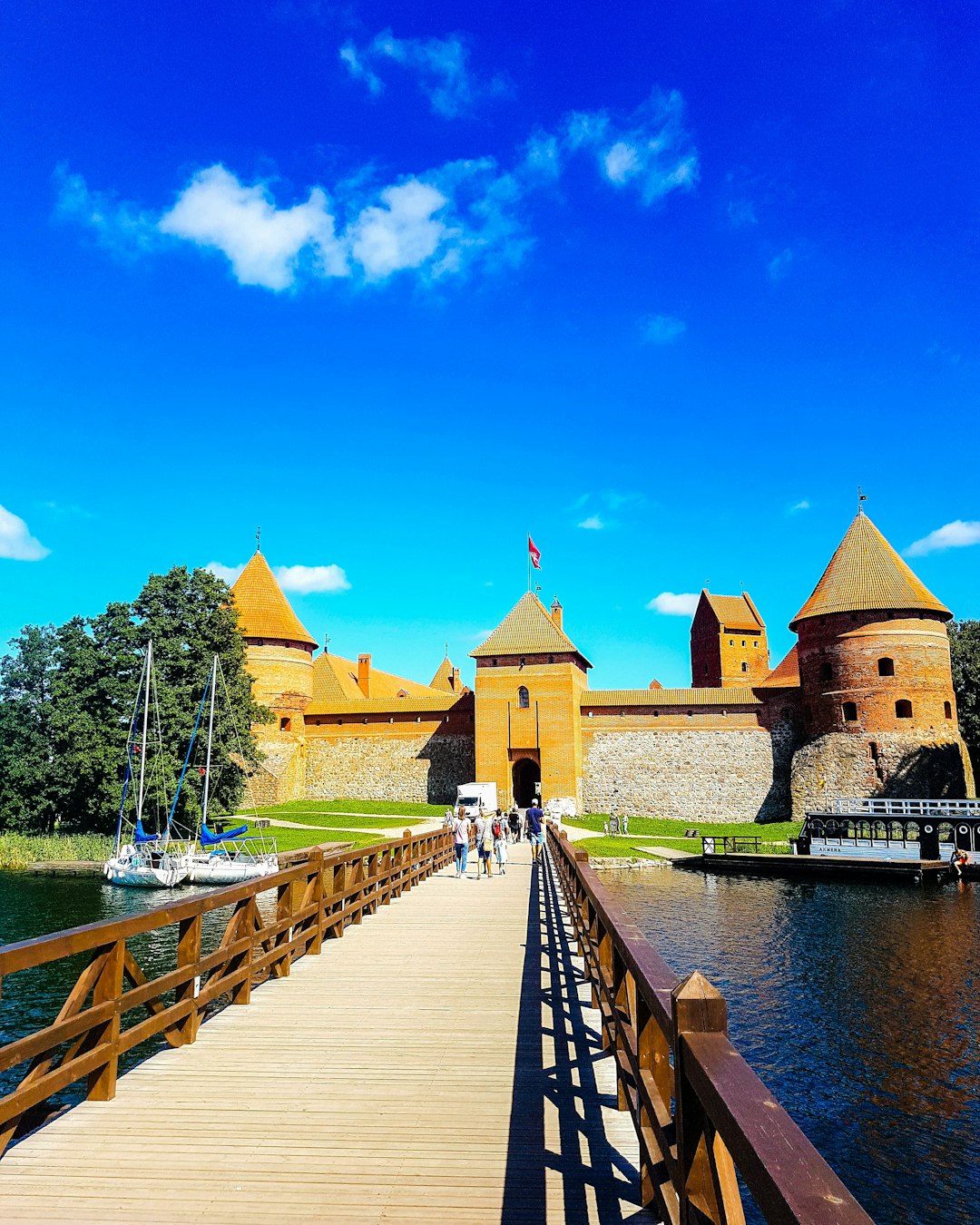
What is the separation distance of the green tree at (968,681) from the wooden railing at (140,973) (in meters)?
35.2

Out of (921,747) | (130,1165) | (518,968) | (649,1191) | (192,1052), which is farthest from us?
(921,747)

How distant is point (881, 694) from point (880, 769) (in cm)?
272

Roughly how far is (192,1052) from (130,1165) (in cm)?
159

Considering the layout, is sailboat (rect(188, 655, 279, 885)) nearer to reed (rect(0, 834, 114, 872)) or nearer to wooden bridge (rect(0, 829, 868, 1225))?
reed (rect(0, 834, 114, 872))

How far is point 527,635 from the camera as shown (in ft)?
119

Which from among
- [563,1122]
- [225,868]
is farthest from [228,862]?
[563,1122]

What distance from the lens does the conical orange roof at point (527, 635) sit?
3569cm

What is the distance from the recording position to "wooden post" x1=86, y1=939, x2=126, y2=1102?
418 cm

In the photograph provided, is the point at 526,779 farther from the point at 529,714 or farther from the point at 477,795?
the point at 477,795

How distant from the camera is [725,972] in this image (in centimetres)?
1388

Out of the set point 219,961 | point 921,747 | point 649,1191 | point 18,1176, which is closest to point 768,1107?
point 649,1191

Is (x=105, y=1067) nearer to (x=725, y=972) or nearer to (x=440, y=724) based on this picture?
(x=725, y=972)

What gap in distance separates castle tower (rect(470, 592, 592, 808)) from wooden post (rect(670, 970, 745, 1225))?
32262 millimetres

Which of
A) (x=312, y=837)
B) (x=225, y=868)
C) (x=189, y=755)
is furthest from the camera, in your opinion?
(x=312, y=837)
